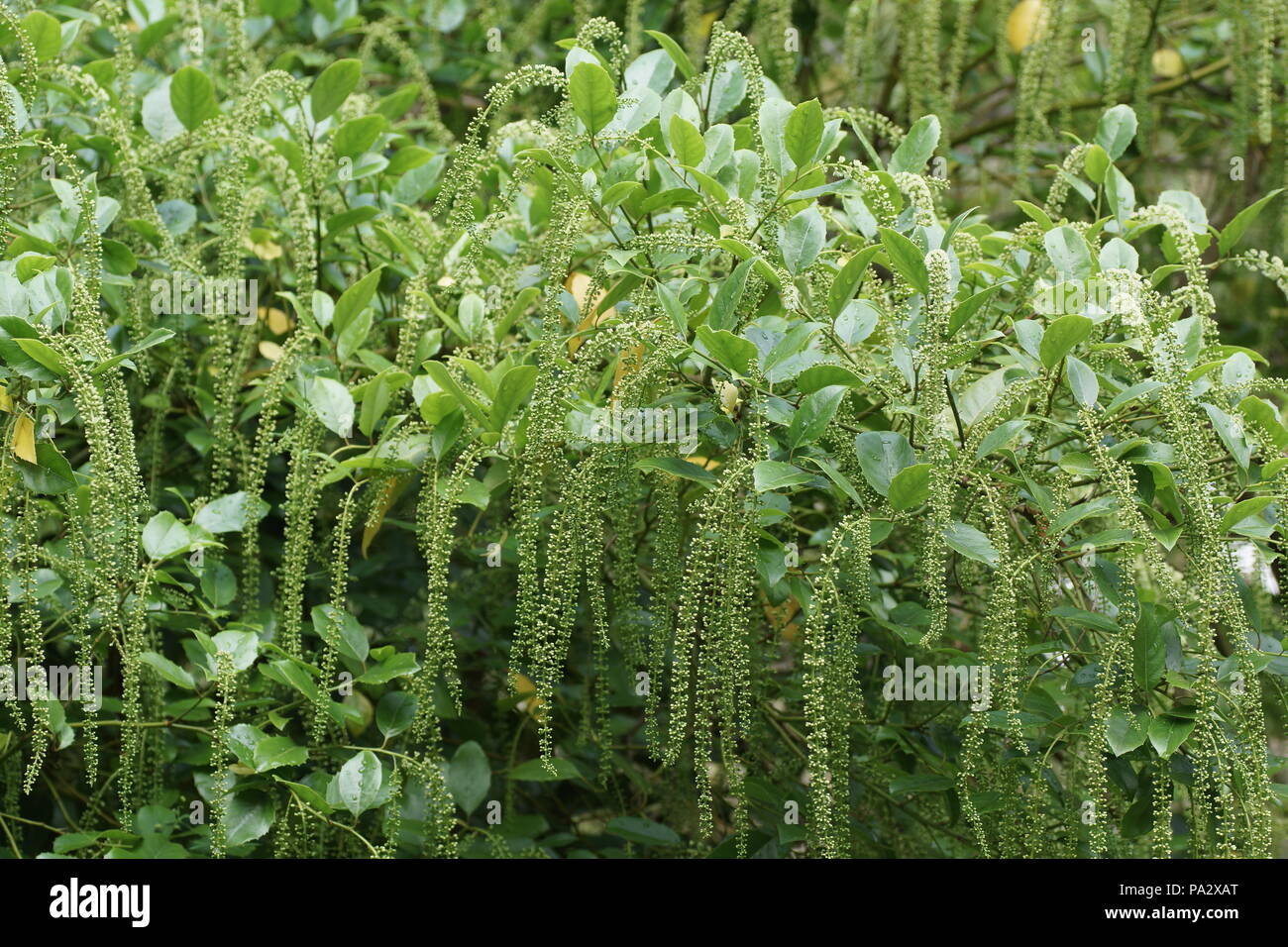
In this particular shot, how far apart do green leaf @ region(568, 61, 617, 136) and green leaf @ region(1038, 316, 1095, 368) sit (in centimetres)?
60

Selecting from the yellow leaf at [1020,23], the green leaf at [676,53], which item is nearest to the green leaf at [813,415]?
Result: the green leaf at [676,53]

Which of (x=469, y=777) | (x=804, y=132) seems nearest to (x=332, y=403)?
(x=469, y=777)

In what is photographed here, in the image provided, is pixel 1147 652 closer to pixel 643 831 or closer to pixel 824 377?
pixel 824 377

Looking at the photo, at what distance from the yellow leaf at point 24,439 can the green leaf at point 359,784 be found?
1.73 feet

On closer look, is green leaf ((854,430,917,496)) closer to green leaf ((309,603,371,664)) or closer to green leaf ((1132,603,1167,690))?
green leaf ((1132,603,1167,690))

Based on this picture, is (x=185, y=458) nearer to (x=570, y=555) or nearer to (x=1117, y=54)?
(x=570, y=555)

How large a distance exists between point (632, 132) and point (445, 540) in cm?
58

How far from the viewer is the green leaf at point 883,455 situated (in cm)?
148

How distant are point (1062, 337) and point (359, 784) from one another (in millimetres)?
1002

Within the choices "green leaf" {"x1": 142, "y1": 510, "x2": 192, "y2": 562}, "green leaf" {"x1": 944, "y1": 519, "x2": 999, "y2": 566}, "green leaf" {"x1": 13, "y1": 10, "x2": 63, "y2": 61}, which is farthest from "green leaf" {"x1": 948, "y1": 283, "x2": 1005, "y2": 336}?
"green leaf" {"x1": 13, "y1": 10, "x2": 63, "y2": 61}

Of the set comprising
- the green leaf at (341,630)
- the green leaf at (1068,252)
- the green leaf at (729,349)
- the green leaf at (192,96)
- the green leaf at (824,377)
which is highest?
the green leaf at (192,96)

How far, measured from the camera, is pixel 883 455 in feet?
4.87

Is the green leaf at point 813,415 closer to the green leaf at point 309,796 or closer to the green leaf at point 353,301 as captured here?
the green leaf at point 353,301
